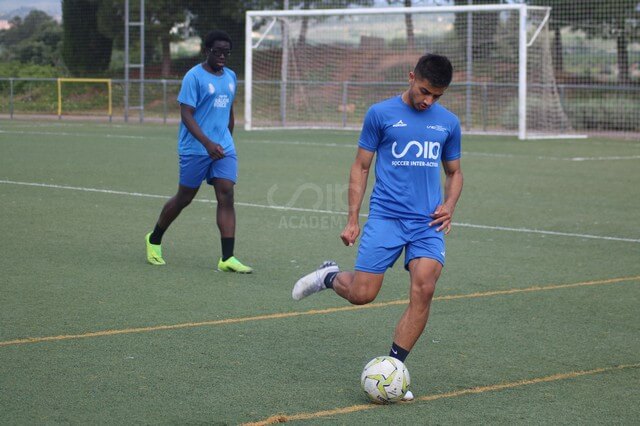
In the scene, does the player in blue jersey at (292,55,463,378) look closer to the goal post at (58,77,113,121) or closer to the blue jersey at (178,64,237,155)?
the blue jersey at (178,64,237,155)

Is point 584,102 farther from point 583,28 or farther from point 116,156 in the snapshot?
point 116,156

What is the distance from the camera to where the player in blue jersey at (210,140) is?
955cm

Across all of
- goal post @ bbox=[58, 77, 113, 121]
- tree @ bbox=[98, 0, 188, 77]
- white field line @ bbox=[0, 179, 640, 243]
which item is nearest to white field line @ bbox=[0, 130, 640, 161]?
goal post @ bbox=[58, 77, 113, 121]

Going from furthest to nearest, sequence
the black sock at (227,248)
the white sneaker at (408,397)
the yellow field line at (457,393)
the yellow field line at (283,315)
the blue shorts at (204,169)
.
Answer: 1. the blue shorts at (204,169)
2. the black sock at (227,248)
3. the yellow field line at (283,315)
4. the white sneaker at (408,397)
5. the yellow field line at (457,393)

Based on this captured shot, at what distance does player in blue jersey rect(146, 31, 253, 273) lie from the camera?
31.3 feet

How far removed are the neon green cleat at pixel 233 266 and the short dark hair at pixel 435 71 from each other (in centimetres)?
394

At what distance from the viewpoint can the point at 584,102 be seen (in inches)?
1314

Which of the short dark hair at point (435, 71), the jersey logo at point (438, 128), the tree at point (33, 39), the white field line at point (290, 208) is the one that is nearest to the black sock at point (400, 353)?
the jersey logo at point (438, 128)

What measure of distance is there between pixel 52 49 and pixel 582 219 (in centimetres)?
4137

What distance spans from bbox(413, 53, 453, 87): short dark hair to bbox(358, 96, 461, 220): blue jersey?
258mm

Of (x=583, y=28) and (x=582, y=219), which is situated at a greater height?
(x=583, y=28)

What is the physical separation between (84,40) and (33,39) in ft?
18.6

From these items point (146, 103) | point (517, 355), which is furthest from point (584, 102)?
point (517, 355)

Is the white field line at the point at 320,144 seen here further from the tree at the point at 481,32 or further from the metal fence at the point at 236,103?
the tree at the point at 481,32
